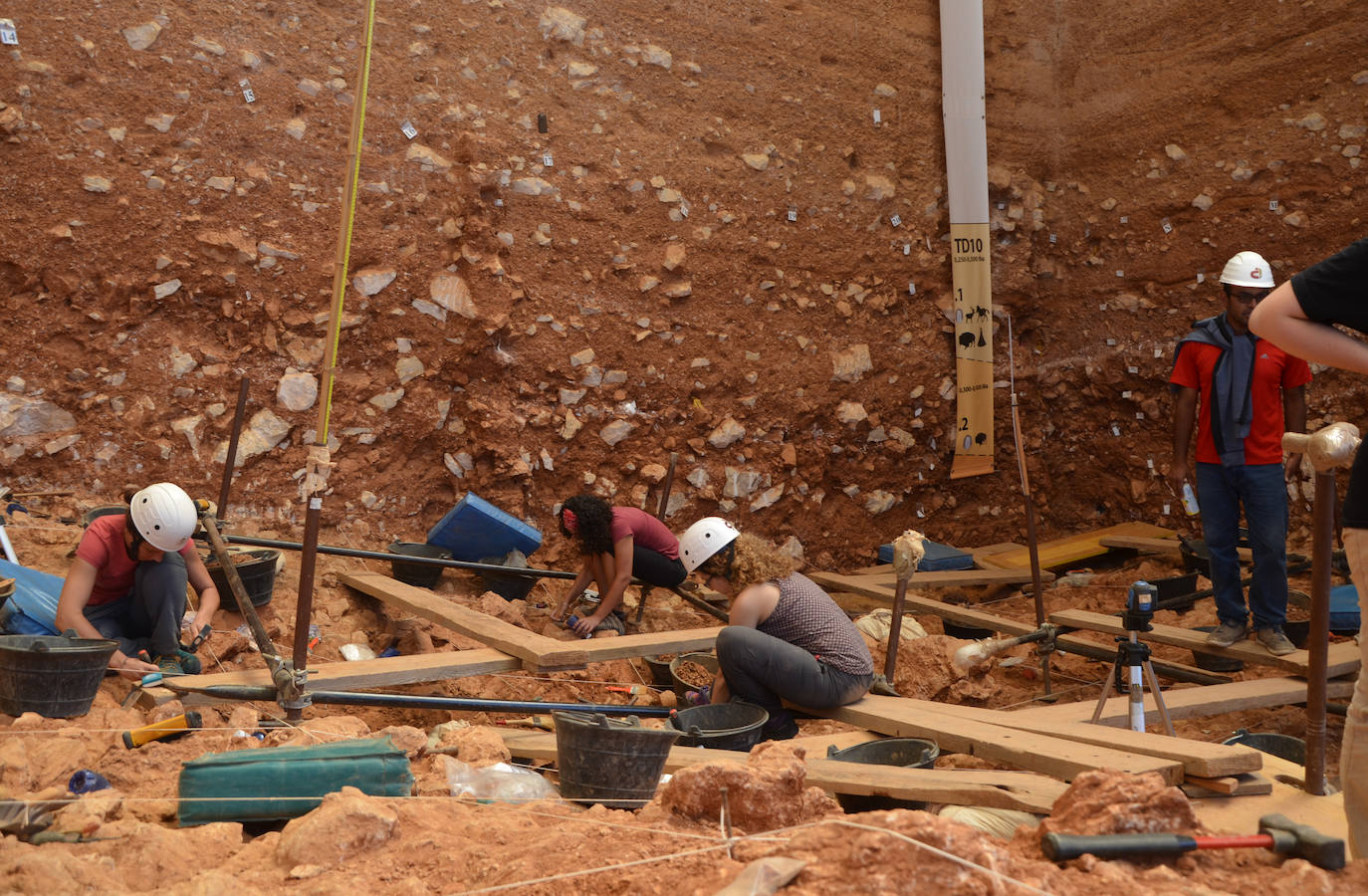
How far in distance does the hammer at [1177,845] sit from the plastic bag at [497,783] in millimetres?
1692

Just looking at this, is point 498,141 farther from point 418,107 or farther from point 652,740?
point 652,740

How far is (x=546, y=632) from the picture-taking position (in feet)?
20.0

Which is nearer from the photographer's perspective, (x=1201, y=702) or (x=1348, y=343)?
(x=1348, y=343)

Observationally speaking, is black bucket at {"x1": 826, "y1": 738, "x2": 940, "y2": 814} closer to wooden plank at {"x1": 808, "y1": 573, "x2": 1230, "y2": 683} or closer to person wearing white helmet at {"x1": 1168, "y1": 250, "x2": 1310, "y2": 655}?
wooden plank at {"x1": 808, "y1": 573, "x2": 1230, "y2": 683}

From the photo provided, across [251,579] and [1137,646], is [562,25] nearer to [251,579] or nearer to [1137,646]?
[251,579]

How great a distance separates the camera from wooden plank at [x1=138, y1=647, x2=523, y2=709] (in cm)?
405

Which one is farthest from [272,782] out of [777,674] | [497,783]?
[777,674]

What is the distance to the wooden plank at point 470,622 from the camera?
4.88 meters

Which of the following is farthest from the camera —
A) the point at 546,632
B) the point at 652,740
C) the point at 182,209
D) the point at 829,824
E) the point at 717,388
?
the point at 717,388

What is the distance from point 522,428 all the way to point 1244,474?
450 centimetres

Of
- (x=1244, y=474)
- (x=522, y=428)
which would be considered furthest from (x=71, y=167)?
(x=1244, y=474)

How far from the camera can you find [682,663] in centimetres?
552

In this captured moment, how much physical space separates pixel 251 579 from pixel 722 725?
2.68 meters

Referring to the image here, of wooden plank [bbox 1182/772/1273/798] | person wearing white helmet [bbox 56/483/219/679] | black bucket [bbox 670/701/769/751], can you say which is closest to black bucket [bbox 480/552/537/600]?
person wearing white helmet [bbox 56/483/219/679]
